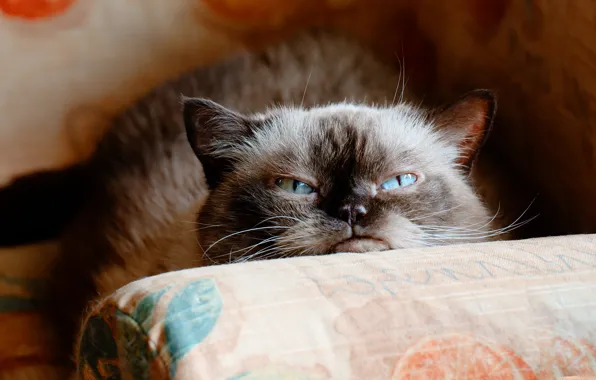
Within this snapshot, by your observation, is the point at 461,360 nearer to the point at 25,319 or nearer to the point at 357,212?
the point at 357,212

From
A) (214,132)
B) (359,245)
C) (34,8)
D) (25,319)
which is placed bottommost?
(25,319)

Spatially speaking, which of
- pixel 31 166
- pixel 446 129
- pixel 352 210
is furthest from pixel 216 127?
pixel 31 166

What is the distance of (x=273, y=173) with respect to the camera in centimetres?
105

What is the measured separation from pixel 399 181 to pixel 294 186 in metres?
0.18

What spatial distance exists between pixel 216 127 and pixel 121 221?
45 cm

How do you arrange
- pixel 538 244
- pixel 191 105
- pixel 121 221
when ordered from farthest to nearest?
pixel 121 221 < pixel 191 105 < pixel 538 244

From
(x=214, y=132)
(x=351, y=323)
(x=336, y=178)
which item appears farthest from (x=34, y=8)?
(x=351, y=323)

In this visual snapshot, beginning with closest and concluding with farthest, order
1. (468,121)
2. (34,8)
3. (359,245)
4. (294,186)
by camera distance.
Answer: (359,245) → (294,186) → (468,121) → (34,8)

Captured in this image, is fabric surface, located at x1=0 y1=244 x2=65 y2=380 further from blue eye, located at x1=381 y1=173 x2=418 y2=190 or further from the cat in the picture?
blue eye, located at x1=381 y1=173 x2=418 y2=190

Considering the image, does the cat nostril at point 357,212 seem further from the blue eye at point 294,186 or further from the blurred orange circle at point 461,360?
the blurred orange circle at point 461,360

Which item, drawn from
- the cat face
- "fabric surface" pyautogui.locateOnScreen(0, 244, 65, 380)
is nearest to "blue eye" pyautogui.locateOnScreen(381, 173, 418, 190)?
the cat face

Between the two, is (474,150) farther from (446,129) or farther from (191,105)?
(191,105)

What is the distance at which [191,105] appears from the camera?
1071mm

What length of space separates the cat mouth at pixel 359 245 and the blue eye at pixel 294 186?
0.13 metres
